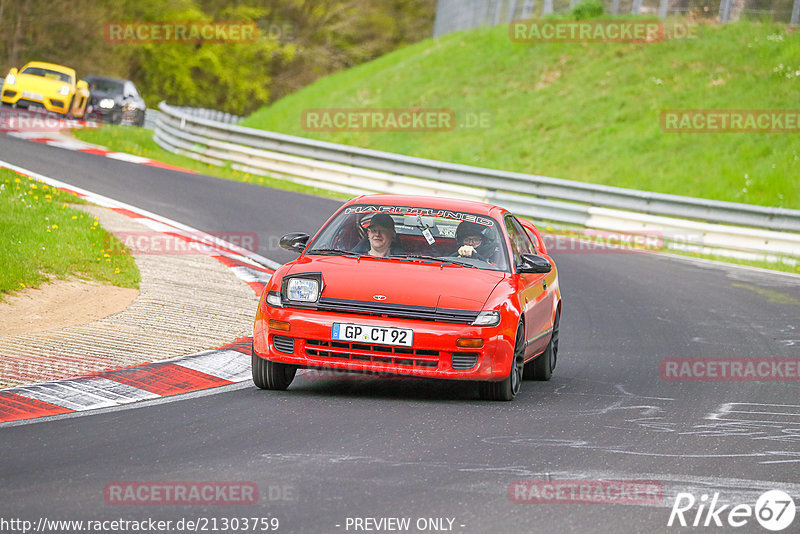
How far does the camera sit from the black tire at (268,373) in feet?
26.4

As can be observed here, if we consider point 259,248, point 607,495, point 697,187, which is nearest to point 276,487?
point 607,495

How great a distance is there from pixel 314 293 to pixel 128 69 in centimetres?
4866

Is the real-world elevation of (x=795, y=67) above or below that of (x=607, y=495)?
above

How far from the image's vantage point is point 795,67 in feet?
94.7

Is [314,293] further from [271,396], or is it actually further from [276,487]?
[276,487]

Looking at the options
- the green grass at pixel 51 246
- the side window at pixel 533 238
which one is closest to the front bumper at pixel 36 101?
the green grass at pixel 51 246

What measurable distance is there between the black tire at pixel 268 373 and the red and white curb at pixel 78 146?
650 inches
